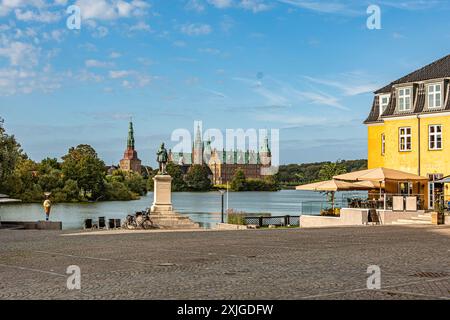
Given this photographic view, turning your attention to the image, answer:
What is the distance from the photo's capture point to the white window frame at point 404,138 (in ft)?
135

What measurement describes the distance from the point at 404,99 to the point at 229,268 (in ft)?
100

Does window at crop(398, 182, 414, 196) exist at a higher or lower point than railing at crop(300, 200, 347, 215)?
higher

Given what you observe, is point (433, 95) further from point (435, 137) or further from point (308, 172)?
point (308, 172)

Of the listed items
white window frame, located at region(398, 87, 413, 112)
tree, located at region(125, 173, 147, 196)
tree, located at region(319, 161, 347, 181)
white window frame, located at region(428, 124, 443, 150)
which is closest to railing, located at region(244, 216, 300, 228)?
white window frame, located at region(428, 124, 443, 150)

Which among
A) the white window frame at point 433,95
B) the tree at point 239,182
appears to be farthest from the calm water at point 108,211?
the tree at point 239,182

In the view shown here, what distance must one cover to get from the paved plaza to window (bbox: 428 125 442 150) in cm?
1840

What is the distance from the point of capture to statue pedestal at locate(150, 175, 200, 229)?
3966 cm

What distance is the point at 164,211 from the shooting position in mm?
40375

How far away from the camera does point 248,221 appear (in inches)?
1738

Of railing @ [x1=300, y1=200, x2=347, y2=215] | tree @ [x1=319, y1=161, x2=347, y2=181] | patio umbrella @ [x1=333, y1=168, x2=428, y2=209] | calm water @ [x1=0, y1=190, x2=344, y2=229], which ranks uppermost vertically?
tree @ [x1=319, y1=161, x2=347, y2=181]

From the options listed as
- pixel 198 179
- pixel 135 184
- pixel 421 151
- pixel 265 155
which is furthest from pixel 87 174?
pixel 421 151

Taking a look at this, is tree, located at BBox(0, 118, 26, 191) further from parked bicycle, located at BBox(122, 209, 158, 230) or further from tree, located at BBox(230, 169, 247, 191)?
tree, located at BBox(230, 169, 247, 191)
